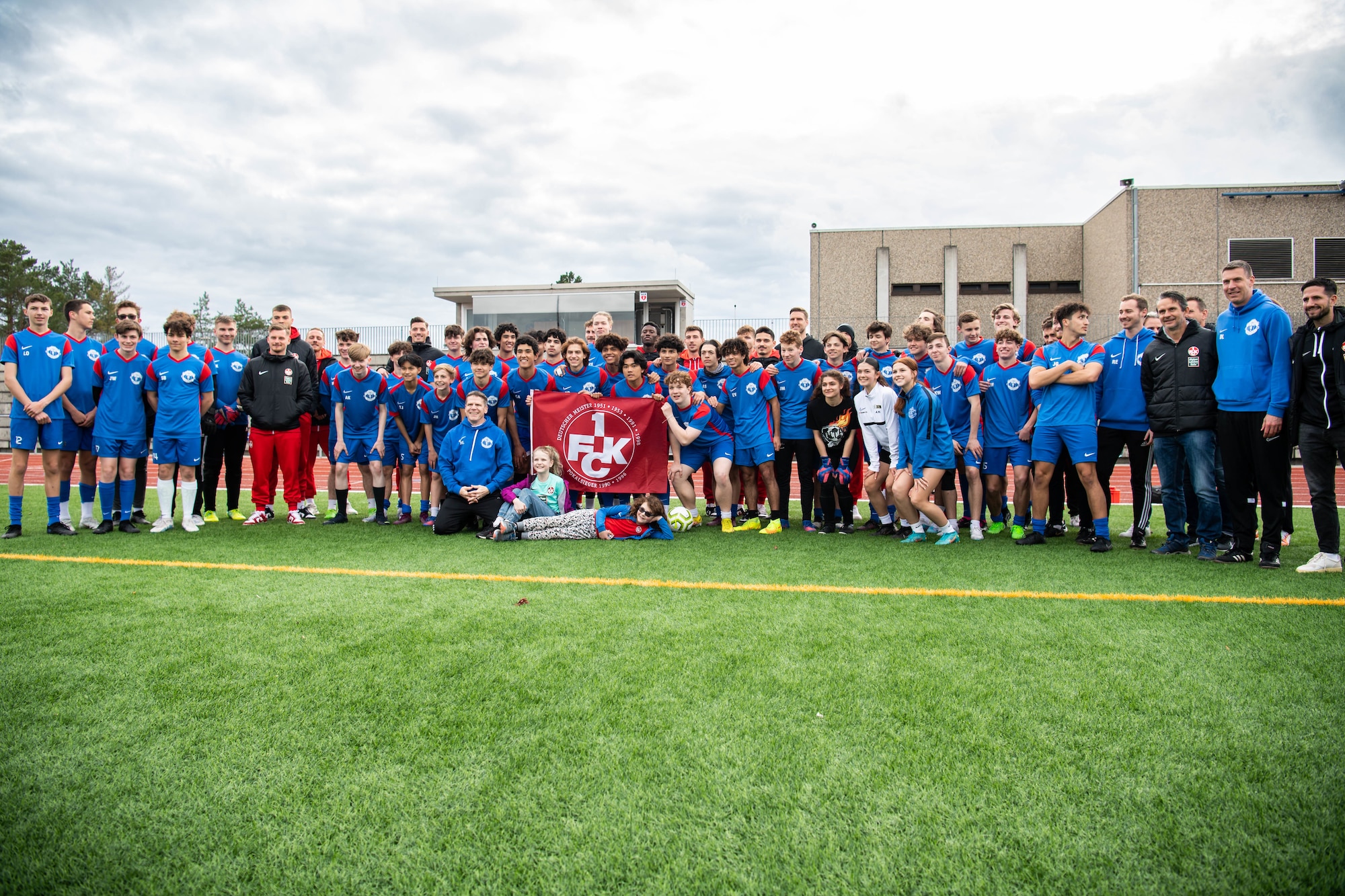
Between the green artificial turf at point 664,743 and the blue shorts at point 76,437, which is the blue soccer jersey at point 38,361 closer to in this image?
the blue shorts at point 76,437

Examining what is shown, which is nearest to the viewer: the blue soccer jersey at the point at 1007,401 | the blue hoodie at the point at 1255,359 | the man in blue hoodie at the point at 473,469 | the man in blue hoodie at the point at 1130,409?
the blue hoodie at the point at 1255,359

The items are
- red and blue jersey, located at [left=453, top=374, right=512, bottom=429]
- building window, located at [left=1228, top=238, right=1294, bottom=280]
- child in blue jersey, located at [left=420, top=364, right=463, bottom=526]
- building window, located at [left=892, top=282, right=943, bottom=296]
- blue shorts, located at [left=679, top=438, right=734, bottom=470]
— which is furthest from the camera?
building window, located at [left=892, top=282, right=943, bottom=296]

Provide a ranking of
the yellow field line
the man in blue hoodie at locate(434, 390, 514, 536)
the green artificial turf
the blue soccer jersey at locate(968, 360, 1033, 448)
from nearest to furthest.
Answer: the green artificial turf < the yellow field line < the blue soccer jersey at locate(968, 360, 1033, 448) < the man in blue hoodie at locate(434, 390, 514, 536)

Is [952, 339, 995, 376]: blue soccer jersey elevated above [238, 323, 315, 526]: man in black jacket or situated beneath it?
elevated above

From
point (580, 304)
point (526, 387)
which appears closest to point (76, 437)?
Result: point (526, 387)

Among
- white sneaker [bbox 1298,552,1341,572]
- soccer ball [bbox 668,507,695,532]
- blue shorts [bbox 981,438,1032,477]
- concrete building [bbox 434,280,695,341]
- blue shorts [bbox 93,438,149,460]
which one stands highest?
concrete building [bbox 434,280,695,341]

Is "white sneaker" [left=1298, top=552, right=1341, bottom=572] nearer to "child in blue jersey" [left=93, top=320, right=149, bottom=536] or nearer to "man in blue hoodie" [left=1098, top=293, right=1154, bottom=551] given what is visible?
"man in blue hoodie" [left=1098, top=293, right=1154, bottom=551]

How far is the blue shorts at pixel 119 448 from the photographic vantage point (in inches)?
266

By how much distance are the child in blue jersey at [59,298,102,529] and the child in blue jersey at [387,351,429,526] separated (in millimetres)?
2651

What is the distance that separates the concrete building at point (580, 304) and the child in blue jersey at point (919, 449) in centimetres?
1515

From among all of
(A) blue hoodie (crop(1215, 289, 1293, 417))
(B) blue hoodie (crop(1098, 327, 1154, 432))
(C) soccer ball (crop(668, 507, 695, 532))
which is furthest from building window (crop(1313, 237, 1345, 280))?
(C) soccer ball (crop(668, 507, 695, 532))

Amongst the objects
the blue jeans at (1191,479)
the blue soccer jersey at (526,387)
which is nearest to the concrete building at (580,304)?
the blue soccer jersey at (526,387)

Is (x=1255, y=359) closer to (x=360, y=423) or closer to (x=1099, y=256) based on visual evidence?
(x=360, y=423)

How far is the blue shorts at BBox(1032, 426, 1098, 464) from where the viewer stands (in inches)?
238
